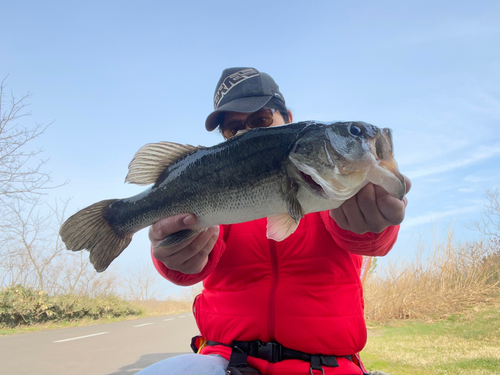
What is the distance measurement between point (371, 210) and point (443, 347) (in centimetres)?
398

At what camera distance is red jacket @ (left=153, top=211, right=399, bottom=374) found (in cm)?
197

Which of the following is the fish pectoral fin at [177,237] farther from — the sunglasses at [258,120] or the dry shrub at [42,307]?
the dry shrub at [42,307]

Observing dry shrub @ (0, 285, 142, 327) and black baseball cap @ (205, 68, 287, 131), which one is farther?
dry shrub @ (0, 285, 142, 327)

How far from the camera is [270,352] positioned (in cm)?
197

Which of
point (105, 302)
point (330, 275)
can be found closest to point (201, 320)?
point (330, 275)

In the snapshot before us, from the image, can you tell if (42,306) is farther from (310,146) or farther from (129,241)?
(310,146)

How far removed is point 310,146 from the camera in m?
1.58

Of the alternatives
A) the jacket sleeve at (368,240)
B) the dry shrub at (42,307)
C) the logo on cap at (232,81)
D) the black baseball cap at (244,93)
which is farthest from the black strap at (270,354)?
the dry shrub at (42,307)

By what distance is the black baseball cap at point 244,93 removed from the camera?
254 cm

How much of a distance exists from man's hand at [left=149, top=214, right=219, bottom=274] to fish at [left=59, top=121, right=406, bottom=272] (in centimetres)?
6

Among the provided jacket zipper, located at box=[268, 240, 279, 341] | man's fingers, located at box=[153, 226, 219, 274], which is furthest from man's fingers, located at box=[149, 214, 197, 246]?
jacket zipper, located at box=[268, 240, 279, 341]

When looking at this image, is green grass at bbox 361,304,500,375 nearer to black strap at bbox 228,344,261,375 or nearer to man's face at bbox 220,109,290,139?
black strap at bbox 228,344,261,375

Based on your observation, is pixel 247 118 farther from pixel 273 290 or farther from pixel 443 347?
pixel 443 347

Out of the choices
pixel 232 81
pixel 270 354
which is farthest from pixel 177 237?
pixel 232 81
